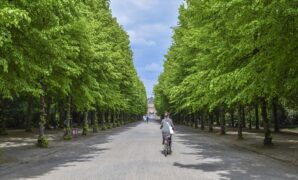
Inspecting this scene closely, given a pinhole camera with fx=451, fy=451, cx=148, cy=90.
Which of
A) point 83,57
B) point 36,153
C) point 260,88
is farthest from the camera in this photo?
point 83,57

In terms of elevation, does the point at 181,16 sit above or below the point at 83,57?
above

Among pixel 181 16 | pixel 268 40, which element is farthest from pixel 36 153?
pixel 181 16

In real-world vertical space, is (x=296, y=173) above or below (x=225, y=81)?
below

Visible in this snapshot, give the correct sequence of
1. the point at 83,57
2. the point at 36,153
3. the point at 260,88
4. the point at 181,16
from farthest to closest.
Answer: the point at 181,16, the point at 83,57, the point at 36,153, the point at 260,88

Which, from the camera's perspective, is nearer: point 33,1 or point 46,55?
point 33,1

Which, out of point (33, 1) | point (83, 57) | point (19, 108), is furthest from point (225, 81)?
point (19, 108)

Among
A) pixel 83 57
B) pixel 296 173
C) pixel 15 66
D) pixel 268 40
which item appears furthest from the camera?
pixel 83 57

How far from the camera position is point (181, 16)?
168 feet

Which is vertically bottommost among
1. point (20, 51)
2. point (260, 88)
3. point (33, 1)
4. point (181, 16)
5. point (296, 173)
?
point (296, 173)

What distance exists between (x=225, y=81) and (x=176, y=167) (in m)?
4.89

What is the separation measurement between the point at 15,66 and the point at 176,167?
6756 millimetres

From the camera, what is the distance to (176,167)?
14.9 metres

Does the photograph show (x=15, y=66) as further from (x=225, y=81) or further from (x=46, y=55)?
(x=225, y=81)

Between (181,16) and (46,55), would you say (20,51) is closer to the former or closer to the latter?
(46,55)
